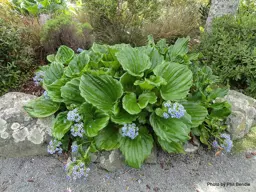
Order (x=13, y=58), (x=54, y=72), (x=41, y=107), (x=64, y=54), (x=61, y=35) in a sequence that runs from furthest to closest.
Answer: (x=61, y=35) → (x=13, y=58) → (x=64, y=54) → (x=54, y=72) → (x=41, y=107)

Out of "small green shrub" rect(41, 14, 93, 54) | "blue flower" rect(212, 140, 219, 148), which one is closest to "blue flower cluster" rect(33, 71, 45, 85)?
"small green shrub" rect(41, 14, 93, 54)

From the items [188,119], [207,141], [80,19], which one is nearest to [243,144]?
[207,141]

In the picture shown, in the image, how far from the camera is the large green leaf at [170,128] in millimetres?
2299

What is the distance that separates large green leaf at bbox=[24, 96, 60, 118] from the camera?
2.65 m

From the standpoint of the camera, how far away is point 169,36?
17.0 ft

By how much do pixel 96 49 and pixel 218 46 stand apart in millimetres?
2179

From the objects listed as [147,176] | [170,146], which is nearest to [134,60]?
[170,146]

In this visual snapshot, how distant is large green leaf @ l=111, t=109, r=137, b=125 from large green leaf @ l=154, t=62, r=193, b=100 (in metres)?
0.39

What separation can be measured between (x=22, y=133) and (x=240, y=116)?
99.7 inches

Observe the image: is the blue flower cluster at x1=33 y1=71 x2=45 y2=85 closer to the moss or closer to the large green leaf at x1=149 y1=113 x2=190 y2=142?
the large green leaf at x1=149 y1=113 x2=190 y2=142

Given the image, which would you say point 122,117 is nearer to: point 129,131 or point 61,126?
point 129,131

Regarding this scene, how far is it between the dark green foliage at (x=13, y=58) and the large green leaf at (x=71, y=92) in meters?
1.22

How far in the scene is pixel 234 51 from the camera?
12.5 ft

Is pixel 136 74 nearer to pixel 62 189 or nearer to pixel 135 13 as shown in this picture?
pixel 62 189
